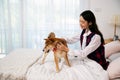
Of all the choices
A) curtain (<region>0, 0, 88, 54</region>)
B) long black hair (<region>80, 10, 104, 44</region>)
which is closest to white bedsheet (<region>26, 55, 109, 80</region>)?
long black hair (<region>80, 10, 104, 44</region>)

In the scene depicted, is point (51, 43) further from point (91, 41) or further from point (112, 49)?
point (112, 49)

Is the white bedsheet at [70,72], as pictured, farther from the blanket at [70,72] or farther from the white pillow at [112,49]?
the white pillow at [112,49]

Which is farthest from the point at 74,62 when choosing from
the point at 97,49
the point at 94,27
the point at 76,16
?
the point at 76,16

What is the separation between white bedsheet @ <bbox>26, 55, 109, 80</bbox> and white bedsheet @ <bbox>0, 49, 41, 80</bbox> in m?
0.06

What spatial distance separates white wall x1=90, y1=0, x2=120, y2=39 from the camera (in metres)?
3.84

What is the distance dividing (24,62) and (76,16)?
2266mm

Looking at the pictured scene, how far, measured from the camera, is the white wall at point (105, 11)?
3838 millimetres

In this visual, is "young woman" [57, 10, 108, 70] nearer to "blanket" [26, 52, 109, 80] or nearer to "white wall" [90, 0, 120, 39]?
"blanket" [26, 52, 109, 80]

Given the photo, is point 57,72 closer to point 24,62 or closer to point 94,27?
point 24,62

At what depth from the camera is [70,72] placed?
157 centimetres

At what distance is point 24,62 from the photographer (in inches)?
73.5

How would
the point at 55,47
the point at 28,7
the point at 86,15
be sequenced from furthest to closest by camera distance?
the point at 28,7, the point at 86,15, the point at 55,47

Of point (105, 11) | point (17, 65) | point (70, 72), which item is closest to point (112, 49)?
point (70, 72)

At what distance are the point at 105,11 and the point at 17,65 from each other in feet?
8.79
